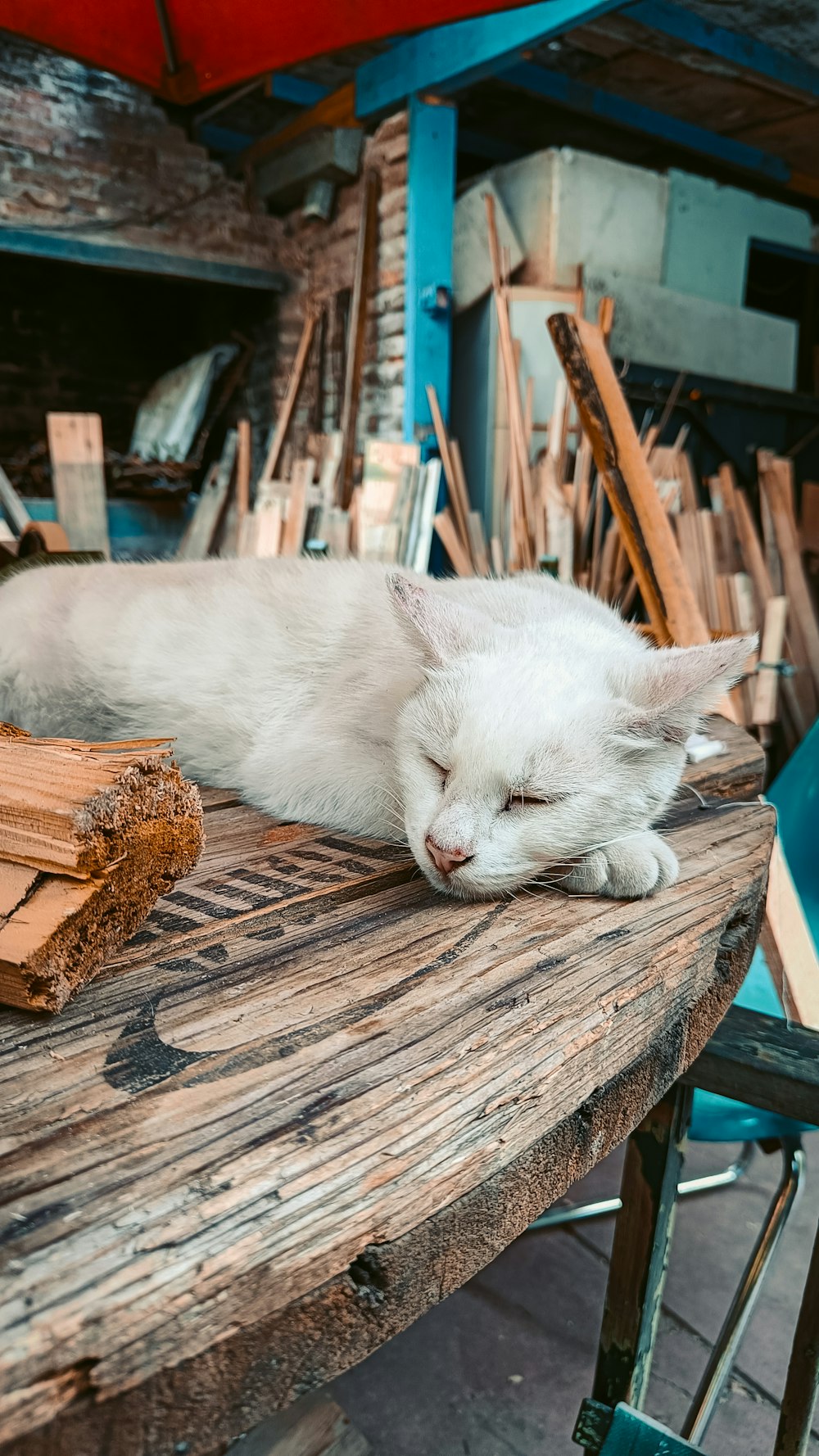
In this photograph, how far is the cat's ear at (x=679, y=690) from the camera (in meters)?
1.18

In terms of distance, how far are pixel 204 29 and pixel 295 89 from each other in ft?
12.8

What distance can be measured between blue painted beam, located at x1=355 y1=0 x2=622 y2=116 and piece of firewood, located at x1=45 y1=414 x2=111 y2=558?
91.6 inches

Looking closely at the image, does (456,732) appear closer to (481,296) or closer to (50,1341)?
(50,1341)

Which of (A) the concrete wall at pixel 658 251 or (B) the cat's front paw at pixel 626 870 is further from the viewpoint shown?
(A) the concrete wall at pixel 658 251

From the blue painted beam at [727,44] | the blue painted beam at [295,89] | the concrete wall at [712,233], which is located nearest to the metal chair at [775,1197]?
the blue painted beam at [727,44]

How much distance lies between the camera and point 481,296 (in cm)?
562

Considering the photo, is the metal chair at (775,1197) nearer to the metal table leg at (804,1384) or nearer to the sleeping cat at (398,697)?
the metal table leg at (804,1384)

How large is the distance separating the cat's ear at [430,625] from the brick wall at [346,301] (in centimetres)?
446

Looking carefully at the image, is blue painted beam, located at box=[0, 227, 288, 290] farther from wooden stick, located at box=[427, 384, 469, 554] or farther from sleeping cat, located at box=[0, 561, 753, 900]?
sleeping cat, located at box=[0, 561, 753, 900]

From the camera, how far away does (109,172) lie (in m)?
5.91

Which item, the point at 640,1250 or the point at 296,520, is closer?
the point at 640,1250

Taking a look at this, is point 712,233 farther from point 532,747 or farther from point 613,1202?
point 532,747

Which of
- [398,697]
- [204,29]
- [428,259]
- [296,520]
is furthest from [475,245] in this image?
[398,697]

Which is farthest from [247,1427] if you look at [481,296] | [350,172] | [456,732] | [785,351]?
[785,351]
